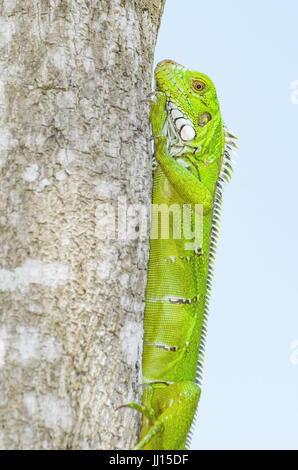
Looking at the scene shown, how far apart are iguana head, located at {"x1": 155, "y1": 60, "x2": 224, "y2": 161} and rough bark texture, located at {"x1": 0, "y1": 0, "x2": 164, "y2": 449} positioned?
78 cm

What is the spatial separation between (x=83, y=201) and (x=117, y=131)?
0.50 metres

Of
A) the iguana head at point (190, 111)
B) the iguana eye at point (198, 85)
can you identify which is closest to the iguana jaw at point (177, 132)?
the iguana head at point (190, 111)

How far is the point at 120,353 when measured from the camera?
2973 mm

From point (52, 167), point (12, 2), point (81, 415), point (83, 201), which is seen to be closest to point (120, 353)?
point (81, 415)

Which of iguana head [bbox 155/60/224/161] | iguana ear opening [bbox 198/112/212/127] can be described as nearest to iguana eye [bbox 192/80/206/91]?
iguana head [bbox 155/60/224/161]

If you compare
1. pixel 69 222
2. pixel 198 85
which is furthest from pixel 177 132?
pixel 69 222

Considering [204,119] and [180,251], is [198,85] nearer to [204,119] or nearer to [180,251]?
[204,119]

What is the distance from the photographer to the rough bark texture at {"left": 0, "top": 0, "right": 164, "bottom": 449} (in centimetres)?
271

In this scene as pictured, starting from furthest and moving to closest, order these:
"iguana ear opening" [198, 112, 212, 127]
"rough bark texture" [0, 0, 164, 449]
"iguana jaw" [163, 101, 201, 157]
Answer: "iguana ear opening" [198, 112, 212, 127]
"iguana jaw" [163, 101, 201, 157]
"rough bark texture" [0, 0, 164, 449]

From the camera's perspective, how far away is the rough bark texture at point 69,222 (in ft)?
8.89

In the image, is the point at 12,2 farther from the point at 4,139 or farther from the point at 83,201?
the point at 83,201

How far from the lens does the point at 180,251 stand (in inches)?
161

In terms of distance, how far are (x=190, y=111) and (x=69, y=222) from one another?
1824mm

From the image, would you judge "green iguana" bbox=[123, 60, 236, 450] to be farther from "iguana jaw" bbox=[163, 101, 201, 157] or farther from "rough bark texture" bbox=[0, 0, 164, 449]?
"rough bark texture" bbox=[0, 0, 164, 449]
